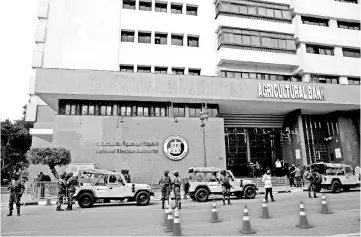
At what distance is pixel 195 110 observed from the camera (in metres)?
24.8

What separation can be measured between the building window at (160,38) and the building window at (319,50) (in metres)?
15.1

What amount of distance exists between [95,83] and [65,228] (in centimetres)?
1513

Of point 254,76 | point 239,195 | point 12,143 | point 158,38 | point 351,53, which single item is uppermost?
point 351,53

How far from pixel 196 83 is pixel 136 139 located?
6.77m

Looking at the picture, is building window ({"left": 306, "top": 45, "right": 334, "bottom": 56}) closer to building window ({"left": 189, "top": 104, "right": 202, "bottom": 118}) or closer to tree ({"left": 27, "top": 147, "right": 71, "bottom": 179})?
building window ({"left": 189, "top": 104, "right": 202, "bottom": 118})

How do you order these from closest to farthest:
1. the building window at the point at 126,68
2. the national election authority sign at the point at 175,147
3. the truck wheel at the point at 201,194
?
the truck wheel at the point at 201,194 < the national election authority sign at the point at 175,147 < the building window at the point at 126,68

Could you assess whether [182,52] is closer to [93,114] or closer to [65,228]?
[93,114]

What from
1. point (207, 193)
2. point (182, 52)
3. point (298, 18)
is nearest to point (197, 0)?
point (182, 52)

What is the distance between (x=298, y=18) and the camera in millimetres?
30281

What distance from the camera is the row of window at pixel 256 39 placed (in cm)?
2725

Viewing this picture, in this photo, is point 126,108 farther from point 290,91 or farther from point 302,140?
point 302,140

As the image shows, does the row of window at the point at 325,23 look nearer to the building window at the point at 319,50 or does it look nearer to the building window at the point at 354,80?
the building window at the point at 319,50

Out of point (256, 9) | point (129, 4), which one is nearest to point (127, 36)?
point (129, 4)

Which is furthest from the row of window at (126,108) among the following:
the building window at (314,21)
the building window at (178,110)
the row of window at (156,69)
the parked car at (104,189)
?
the building window at (314,21)
